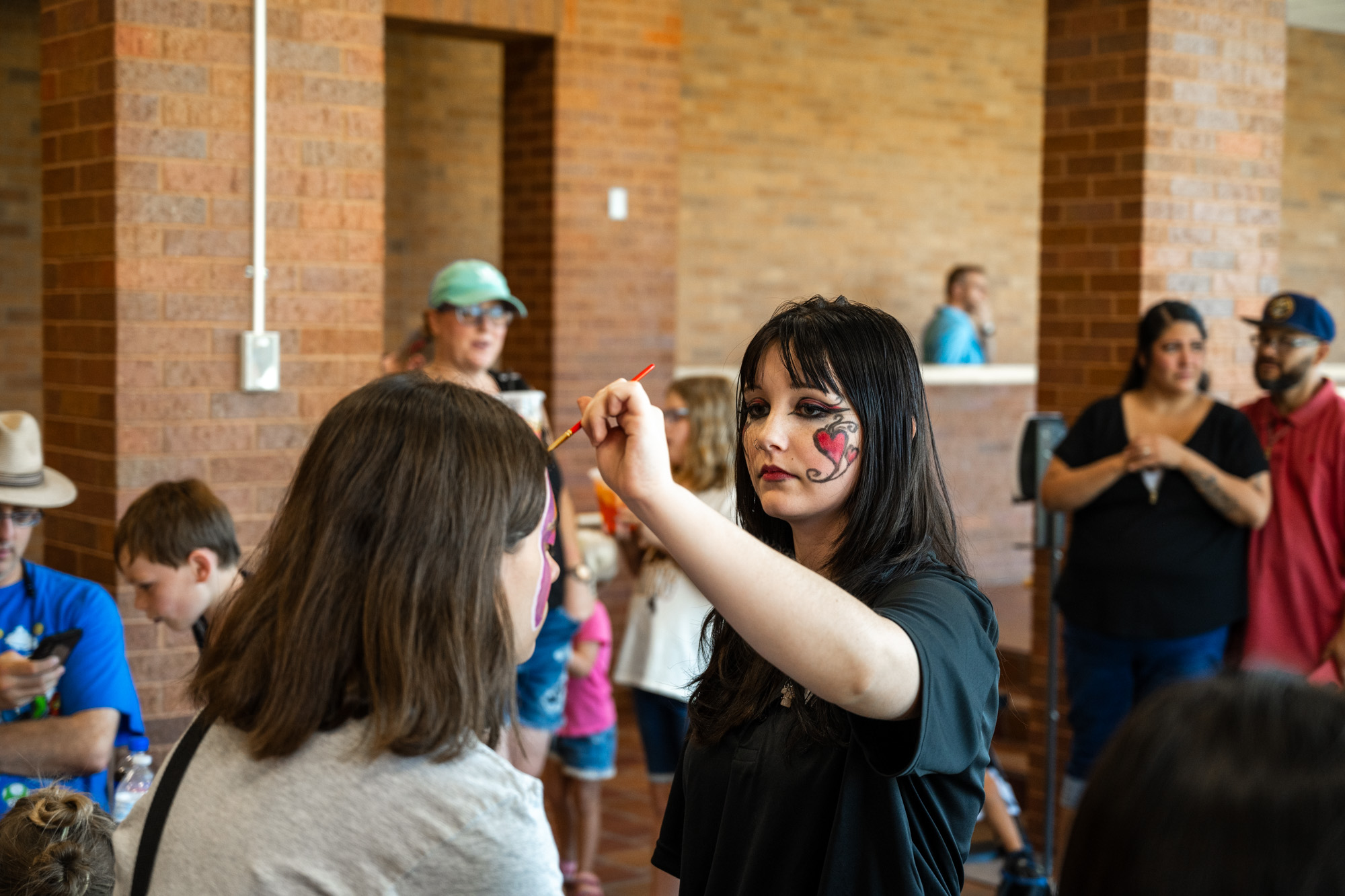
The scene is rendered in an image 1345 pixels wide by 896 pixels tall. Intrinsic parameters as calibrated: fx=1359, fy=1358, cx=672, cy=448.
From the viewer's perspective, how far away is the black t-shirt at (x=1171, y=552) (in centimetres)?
396

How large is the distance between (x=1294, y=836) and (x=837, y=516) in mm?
925

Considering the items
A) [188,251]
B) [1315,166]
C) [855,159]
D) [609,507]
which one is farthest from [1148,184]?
[1315,166]

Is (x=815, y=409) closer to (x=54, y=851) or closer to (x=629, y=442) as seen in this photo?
(x=629, y=442)

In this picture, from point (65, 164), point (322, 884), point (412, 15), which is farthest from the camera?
point (412, 15)

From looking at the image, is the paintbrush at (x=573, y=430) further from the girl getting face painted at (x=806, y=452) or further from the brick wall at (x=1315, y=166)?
the brick wall at (x=1315, y=166)

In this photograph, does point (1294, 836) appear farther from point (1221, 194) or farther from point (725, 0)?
point (725, 0)

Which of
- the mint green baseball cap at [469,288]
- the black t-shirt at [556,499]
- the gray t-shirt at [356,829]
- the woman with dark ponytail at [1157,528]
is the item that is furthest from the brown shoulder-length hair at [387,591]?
the woman with dark ponytail at [1157,528]

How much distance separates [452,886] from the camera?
118 cm

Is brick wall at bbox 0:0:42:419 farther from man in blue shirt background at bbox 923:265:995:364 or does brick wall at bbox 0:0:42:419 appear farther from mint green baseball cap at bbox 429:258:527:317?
man in blue shirt background at bbox 923:265:995:364

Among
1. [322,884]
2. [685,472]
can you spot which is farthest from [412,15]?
[322,884]

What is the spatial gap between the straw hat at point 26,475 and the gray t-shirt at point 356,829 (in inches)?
72.4

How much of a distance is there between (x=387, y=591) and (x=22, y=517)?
6.31ft

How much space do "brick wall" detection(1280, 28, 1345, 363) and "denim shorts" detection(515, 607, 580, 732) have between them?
973 cm

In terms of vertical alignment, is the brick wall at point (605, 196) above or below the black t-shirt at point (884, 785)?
above
